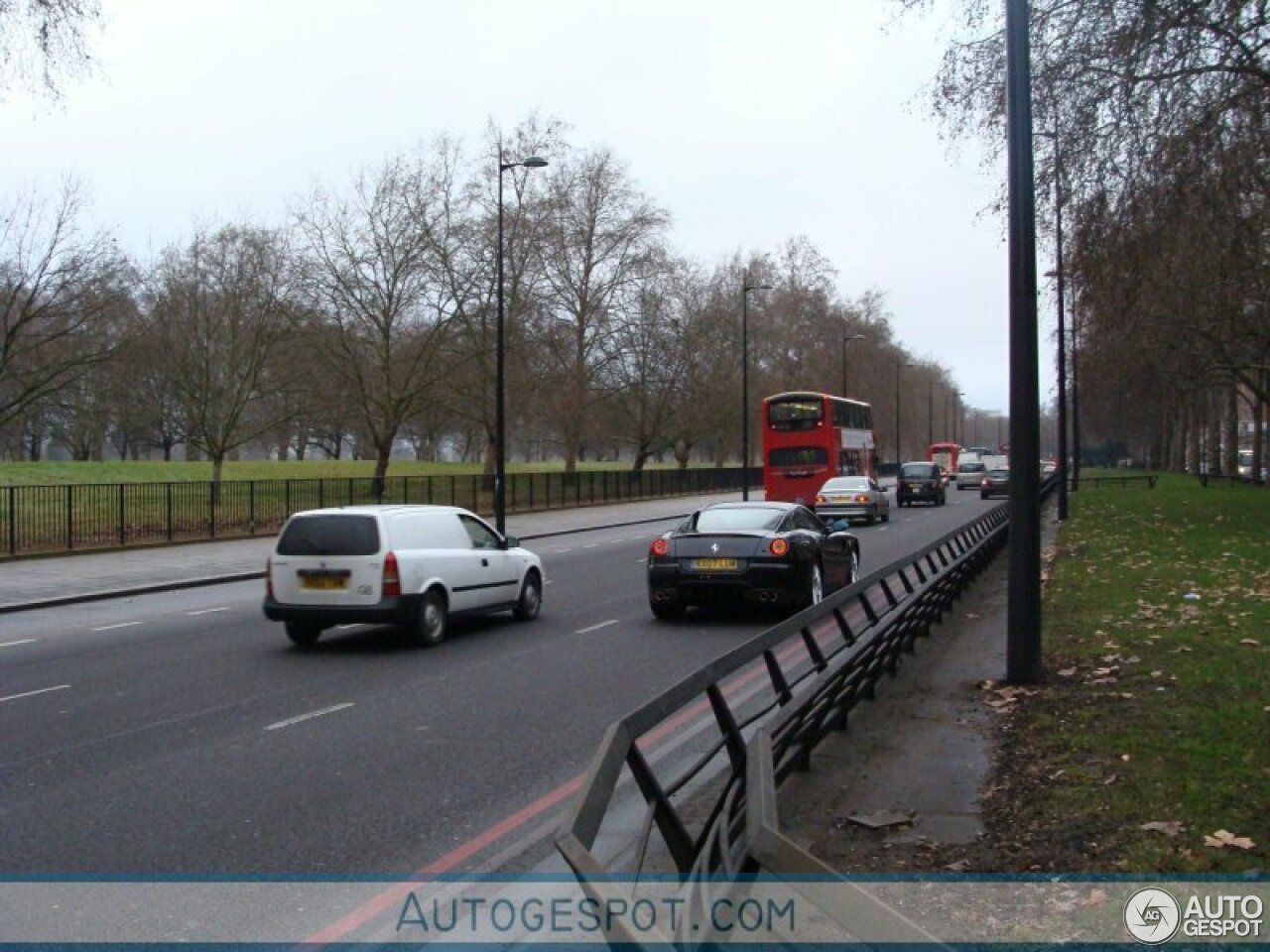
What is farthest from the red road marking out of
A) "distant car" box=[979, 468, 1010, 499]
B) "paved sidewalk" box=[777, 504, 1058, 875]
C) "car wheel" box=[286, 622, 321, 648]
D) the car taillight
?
"distant car" box=[979, 468, 1010, 499]

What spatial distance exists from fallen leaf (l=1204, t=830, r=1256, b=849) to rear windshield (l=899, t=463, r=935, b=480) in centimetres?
4552

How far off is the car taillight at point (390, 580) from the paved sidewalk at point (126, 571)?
7779mm

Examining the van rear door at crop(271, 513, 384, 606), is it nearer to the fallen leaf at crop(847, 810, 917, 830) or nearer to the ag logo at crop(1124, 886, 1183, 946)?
the fallen leaf at crop(847, 810, 917, 830)

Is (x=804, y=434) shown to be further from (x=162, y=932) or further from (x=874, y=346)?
(x=874, y=346)

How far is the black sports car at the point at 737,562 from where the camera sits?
13.7 m

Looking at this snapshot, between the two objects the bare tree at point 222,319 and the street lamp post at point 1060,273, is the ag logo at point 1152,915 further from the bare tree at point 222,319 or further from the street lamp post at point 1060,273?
the bare tree at point 222,319

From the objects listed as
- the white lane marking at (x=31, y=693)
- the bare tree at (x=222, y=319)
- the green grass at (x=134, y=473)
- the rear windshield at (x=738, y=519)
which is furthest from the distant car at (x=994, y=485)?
the white lane marking at (x=31, y=693)

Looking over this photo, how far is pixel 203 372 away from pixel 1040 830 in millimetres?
39867

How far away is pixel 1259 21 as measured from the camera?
55.4 feet

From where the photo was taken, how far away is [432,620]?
1264 centimetres

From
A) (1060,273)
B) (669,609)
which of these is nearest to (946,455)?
(1060,273)

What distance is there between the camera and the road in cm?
567

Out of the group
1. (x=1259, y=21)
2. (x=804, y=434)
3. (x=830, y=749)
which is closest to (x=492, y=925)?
(x=830, y=749)

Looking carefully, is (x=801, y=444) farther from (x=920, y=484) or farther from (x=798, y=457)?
(x=920, y=484)
